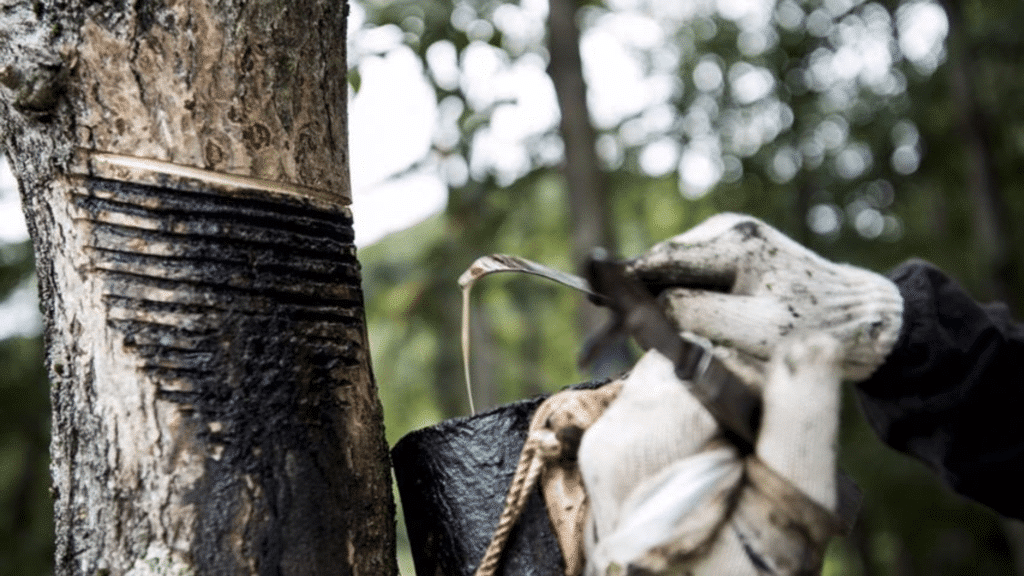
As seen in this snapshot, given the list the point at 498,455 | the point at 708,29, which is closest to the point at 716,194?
the point at 708,29

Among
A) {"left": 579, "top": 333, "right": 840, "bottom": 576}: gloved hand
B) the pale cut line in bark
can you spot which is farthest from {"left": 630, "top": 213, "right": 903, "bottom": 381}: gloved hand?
the pale cut line in bark

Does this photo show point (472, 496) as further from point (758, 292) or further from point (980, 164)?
point (980, 164)

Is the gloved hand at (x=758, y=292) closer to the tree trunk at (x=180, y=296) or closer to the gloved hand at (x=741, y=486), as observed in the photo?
the gloved hand at (x=741, y=486)

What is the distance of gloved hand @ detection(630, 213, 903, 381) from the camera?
1.24m

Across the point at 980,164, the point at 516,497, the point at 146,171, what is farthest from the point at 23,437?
the point at 980,164

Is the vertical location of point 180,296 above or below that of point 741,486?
above

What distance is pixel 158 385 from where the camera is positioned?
4.38ft

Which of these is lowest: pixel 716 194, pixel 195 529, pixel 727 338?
pixel 195 529

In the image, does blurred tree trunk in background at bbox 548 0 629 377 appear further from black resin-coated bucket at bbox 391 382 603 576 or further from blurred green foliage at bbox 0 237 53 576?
black resin-coated bucket at bbox 391 382 603 576

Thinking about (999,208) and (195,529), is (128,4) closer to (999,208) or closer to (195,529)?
(195,529)

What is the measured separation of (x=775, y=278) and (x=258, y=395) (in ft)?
2.56

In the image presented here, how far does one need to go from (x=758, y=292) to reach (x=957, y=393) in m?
0.91

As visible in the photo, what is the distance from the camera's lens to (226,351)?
4.44ft

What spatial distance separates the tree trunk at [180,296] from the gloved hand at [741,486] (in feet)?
1.76
